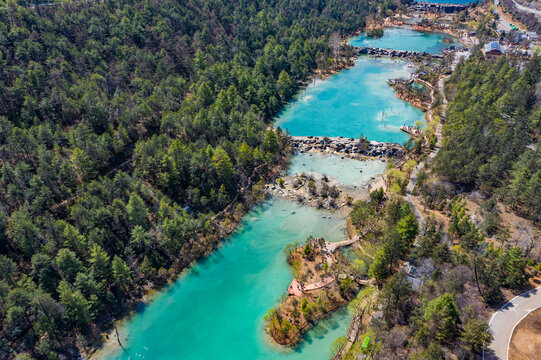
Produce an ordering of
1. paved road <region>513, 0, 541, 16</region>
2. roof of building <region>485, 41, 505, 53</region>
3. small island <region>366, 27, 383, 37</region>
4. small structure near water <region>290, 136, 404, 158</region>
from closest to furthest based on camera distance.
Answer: small structure near water <region>290, 136, 404, 158</region> → roof of building <region>485, 41, 505, 53</region> → paved road <region>513, 0, 541, 16</region> → small island <region>366, 27, 383, 37</region>

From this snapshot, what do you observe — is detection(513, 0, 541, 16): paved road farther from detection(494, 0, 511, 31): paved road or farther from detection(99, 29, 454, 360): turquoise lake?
detection(99, 29, 454, 360): turquoise lake

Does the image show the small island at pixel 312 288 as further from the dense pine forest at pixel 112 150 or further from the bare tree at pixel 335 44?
the bare tree at pixel 335 44

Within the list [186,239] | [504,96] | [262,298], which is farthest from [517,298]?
[504,96]

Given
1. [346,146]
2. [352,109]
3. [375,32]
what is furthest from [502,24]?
[346,146]

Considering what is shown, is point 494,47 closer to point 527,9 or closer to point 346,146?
point 527,9

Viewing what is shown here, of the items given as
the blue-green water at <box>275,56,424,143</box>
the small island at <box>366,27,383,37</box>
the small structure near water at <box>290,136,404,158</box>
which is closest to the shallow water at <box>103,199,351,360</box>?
the small structure near water at <box>290,136,404,158</box>

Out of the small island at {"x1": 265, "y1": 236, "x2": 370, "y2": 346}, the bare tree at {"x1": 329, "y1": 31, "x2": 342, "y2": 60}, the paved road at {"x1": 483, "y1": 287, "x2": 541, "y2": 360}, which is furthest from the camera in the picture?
the bare tree at {"x1": 329, "y1": 31, "x2": 342, "y2": 60}
